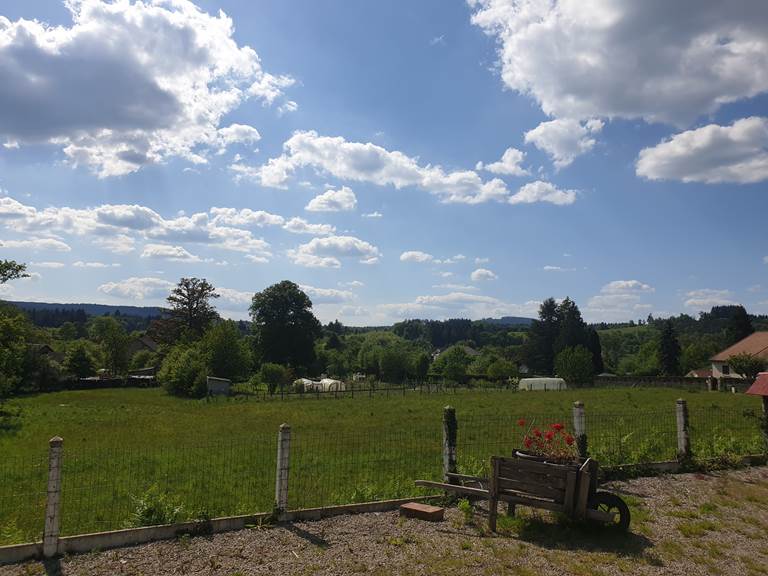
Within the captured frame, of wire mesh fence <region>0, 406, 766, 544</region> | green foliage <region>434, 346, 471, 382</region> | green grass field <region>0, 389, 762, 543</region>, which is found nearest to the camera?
wire mesh fence <region>0, 406, 766, 544</region>

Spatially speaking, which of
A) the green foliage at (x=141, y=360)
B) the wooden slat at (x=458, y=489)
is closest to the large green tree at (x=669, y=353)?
the green foliage at (x=141, y=360)

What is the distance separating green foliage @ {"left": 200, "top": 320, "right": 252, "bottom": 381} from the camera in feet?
153

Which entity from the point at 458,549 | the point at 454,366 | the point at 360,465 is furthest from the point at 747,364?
the point at 458,549

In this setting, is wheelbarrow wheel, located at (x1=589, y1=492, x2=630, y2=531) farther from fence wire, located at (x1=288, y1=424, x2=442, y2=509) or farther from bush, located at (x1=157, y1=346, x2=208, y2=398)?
bush, located at (x1=157, y1=346, x2=208, y2=398)

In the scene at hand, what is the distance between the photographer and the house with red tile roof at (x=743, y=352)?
51625 mm

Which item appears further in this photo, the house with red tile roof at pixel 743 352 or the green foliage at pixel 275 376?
the house with red tile roof at pixel 743 352

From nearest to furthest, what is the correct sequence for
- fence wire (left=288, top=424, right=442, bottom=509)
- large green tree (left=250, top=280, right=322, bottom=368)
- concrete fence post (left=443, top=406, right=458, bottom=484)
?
concrete fence post (left=443, top=406, right=458, bottom=484) < fence wire (left=288, top=424, right=442, bottom=509) < large green tree (left=250, top=280, right=322, bottom=368)

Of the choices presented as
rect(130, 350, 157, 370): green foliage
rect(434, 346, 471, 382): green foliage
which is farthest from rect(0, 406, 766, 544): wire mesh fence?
rect(130, 350, 157, 370): green foliage

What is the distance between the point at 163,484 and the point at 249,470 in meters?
1.83

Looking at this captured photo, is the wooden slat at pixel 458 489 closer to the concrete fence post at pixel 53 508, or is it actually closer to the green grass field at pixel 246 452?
the green grass field at pixel 246 452

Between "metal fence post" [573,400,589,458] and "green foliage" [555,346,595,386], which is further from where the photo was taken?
"green foliage" [555,346,595,386]

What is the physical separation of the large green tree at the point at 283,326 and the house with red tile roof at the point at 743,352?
143 feet

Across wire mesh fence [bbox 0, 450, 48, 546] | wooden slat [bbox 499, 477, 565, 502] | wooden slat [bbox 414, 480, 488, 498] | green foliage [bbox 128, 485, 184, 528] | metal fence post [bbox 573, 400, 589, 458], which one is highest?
metal fence post [bbox 573, 400, 589, 458]

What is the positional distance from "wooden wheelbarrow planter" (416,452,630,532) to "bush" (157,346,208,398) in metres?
37.6
